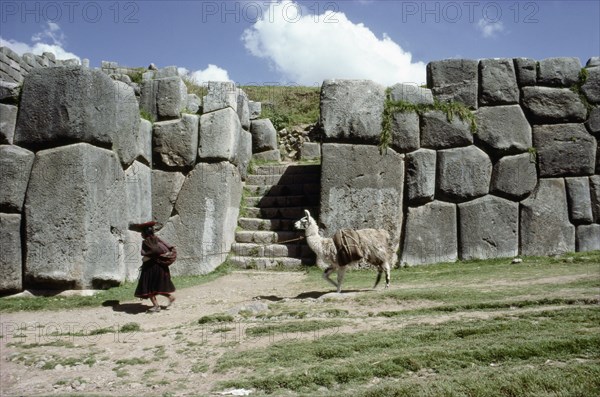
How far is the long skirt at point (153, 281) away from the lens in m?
7.56

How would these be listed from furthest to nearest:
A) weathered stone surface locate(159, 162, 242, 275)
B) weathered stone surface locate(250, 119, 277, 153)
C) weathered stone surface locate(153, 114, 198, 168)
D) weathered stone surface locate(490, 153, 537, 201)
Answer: weathered stone surface locate(250, 119, 277, 153) < weathered stone surface locate(490, 153, 537, 201) < weathered stone surface locate(153, 114, 198, 168) < weathered stone surface locate(159, 162, 242, 275)

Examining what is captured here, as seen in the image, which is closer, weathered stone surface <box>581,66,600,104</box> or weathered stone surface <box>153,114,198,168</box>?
weathered stone surface <box>153,114,198,168</box>

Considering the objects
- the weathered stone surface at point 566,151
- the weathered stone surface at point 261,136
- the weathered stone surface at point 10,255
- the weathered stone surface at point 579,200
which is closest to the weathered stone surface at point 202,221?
the weathered stone surface at point 10,255

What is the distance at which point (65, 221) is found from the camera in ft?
27.3

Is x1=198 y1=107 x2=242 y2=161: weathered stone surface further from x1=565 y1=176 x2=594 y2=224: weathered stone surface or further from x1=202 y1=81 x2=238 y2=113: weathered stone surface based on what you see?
x1=565 y1=176 x2=594 y2=224: weathered stone surface

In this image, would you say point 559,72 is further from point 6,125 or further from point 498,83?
point 6,125

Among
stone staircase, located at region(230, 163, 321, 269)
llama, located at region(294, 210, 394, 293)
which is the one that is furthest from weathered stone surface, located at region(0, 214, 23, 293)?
llama, located at region(294, 210, 394, 293)

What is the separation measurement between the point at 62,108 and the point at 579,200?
10764mm

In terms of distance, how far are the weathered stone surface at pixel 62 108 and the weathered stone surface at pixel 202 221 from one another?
231cm

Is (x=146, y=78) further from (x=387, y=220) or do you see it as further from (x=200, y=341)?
(x=200, y=341)

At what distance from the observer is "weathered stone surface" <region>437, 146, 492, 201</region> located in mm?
10828

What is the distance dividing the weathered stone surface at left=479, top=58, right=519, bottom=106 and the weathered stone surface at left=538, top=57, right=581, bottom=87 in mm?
715

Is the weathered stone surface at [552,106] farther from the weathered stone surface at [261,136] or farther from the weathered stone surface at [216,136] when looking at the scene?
the weathered stone surface at [261,136]

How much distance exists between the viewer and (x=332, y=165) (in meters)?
10.7
